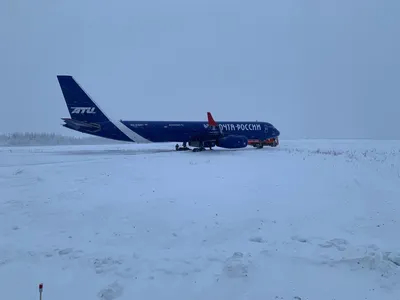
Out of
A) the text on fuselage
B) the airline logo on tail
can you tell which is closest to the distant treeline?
the airline logo on tail

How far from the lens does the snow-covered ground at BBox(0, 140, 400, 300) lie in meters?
6.37

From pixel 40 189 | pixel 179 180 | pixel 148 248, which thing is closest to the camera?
pixel 148 248

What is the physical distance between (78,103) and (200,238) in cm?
2514

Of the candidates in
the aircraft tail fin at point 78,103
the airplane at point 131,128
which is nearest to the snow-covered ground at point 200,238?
the airplane at point 131,128

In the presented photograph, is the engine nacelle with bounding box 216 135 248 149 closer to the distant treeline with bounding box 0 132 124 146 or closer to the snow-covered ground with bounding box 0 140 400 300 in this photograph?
the snow-covered ground with bounding box 0 140 400 300

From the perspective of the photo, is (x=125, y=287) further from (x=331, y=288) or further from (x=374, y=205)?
(x=374, y=205)

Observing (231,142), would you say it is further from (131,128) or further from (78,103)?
(78,103)

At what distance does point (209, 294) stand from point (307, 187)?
Answer: 7.13 meters

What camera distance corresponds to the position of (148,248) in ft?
25.1

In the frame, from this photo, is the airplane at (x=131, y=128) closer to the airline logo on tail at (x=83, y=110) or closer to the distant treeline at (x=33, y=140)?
the airline logo on tail at (x=83, y=110)

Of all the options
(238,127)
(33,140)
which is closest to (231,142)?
(238,127)

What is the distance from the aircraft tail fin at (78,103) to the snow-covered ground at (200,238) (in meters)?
17.4

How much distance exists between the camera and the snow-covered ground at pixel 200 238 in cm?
637

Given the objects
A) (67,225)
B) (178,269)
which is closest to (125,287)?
(178,269)
